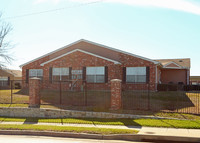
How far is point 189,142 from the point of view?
322 inches

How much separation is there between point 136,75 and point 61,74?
818cm

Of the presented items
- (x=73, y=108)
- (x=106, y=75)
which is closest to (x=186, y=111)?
(x=73, y=108)

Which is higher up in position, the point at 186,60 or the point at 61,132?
the point at 186,60

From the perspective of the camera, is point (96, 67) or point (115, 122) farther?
point (96, 67)

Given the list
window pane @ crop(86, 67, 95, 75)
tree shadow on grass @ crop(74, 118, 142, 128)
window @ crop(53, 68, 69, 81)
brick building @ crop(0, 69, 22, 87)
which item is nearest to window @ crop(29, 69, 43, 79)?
window @ crop(53, 68, 69, 81)

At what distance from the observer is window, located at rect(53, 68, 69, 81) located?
77.1 ft

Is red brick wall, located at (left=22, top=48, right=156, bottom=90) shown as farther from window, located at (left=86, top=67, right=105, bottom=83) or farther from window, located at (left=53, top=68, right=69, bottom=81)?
window, located at (left=53, top=68, right=69, bottom=81)

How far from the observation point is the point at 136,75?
21516 millimetres

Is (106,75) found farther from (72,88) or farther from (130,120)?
(130,120)

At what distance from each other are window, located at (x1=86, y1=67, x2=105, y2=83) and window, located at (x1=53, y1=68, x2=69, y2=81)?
250 cm

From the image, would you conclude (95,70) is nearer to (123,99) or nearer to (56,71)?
(56,71)

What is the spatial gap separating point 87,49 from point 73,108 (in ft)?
41.7

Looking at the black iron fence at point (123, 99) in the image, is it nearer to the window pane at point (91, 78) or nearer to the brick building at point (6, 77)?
the window pane at point (91, 78)

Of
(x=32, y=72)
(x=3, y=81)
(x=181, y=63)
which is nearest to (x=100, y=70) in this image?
(x=32, y=72)
